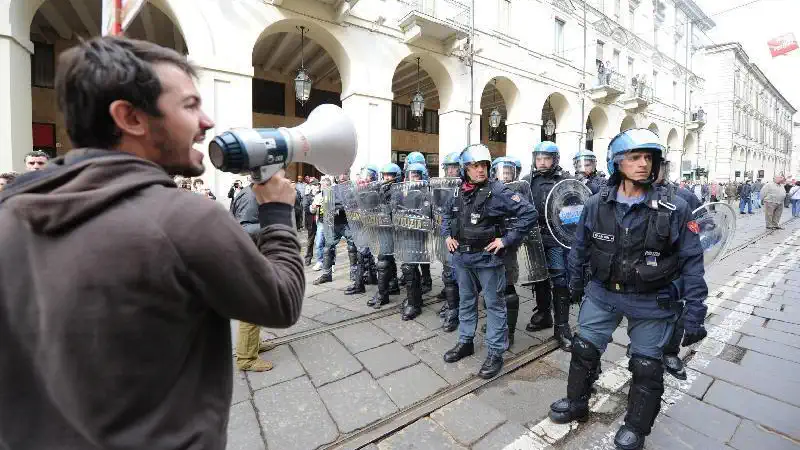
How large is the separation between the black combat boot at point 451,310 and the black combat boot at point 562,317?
1017 mm

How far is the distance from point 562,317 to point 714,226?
5.17 feet

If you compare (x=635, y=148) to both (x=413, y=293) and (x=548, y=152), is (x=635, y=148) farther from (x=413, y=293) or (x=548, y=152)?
(x=413, y=293)

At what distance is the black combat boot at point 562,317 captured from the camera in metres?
3.71

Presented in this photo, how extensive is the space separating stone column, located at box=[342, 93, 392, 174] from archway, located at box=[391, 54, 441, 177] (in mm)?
4760

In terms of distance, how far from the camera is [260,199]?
3.74 feet

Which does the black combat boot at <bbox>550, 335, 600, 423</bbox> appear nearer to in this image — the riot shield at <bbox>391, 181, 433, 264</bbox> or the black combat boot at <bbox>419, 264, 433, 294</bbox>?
the riot shield at <bbox>391, 181, 433, 264</bbox>

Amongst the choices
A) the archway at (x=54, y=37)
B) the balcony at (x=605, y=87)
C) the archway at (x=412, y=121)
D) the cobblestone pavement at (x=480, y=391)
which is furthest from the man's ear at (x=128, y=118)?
the balcony at (x=605, y=87)

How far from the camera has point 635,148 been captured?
2.39 m

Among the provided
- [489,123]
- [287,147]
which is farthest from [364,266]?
[489,123]

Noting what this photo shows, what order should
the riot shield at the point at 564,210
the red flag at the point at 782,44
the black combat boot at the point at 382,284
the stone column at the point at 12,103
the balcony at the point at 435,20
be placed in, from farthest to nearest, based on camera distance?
the red flag at the point at 782,44 → the balcony at the point at 435,20 → the stone column at the point at 12,103 → the black combat boot at the point at 382,284 → the riot shield at the point at 564,210

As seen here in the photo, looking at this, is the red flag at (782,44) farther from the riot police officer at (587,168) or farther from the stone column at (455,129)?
the riot police officer at (587,168)

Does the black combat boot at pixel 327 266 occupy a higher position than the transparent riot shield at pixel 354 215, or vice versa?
the transparent riot shield at pixel 354 215

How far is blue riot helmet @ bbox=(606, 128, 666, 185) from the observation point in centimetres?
239

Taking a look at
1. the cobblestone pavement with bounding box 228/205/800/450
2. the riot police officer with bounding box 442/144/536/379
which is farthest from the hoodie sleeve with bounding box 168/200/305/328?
the riot police officer with bounding box 442/144/536/379
